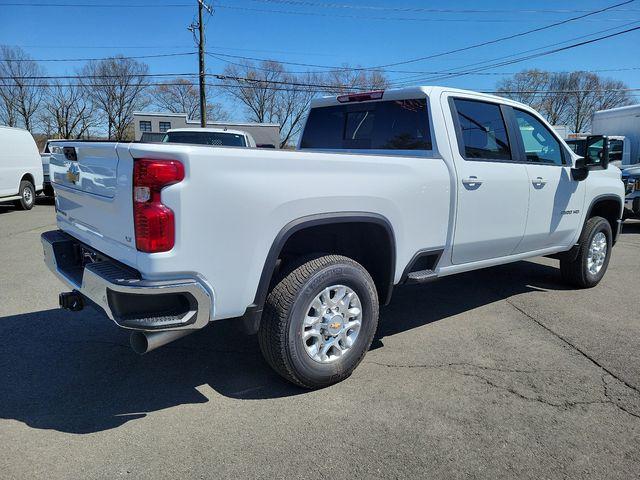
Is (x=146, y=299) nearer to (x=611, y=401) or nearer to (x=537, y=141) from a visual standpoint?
(x=611, y=401)

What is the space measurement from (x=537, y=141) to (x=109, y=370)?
4.34 metres

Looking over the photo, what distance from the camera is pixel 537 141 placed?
196 inches

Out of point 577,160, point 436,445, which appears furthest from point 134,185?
point 577,160

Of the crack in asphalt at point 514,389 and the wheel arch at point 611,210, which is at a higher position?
the wheel arch at point 611,210

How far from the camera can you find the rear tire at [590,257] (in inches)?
225

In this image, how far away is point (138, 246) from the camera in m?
2.61

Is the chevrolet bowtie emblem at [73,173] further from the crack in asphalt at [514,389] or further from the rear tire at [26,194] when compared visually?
the rear tire at [26,194]

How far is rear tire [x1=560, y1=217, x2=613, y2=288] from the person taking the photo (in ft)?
18.7

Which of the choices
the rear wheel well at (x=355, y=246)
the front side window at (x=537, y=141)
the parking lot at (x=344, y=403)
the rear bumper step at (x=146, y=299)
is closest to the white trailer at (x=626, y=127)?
the front side window at (x=537, y=141)

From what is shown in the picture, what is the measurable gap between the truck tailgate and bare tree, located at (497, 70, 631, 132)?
39.7m

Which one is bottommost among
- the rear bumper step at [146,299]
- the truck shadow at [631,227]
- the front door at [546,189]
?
the truck shadow at [631,227]

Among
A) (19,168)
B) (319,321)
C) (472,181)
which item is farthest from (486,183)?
(19,168)

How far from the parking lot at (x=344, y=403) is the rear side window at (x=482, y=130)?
1586mm

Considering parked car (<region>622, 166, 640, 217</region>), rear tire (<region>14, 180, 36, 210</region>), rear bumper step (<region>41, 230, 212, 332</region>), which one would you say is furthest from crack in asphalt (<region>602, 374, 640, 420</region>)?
rear tire (<region>14, 180, 36, 210</region>)
